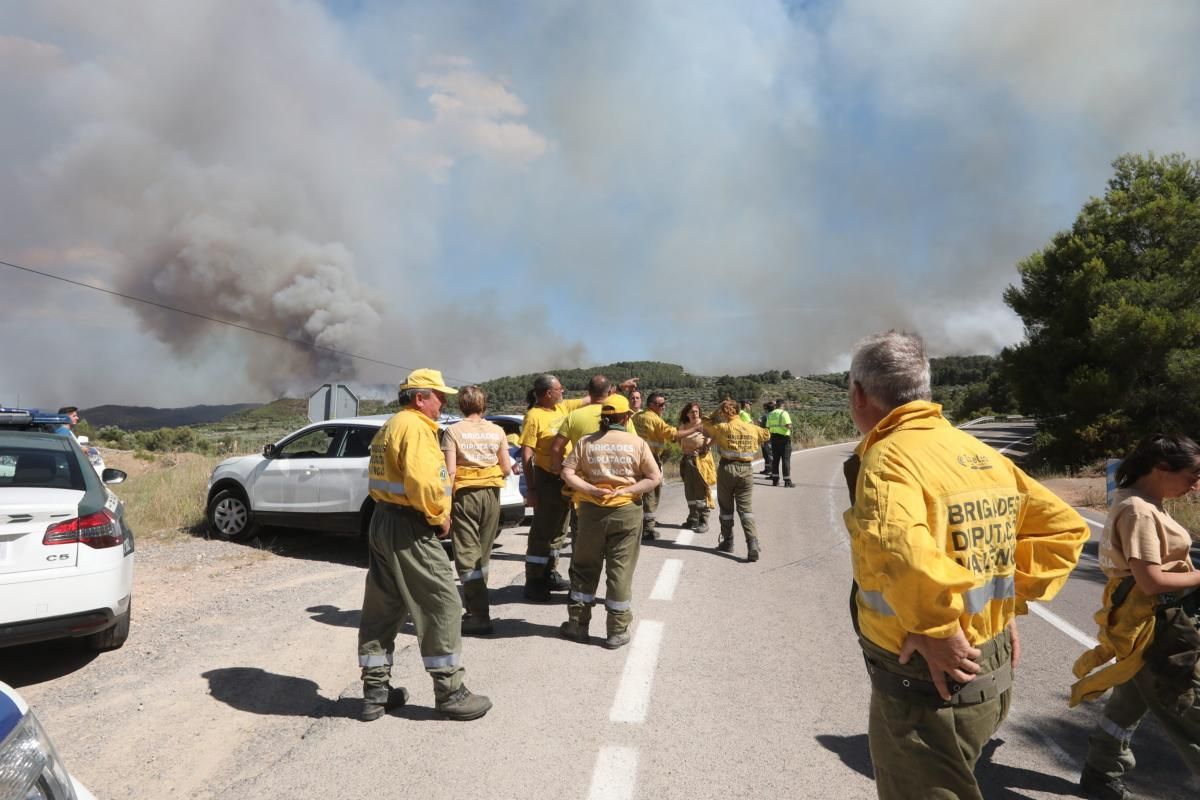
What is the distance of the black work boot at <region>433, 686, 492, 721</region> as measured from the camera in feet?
12.1

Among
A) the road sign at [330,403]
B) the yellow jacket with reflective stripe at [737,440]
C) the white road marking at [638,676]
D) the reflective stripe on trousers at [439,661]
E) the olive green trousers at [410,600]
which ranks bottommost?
the white road marking at [638,676]

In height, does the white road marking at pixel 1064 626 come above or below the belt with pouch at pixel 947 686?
below

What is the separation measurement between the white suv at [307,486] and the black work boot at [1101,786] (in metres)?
5.27

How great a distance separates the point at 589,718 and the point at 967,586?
2584 millimetres

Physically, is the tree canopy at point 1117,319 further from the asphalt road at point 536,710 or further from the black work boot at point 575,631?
the black work boot at point 575,631

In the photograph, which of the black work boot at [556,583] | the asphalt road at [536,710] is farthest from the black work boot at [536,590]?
the black work boot at [556,583]

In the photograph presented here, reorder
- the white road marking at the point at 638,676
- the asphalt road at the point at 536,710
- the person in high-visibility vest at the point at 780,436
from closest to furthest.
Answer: the asphalt road at the point at 536,710, the white road marking at the point at 638,676, the person in high-visibility vest at the point at 780,436

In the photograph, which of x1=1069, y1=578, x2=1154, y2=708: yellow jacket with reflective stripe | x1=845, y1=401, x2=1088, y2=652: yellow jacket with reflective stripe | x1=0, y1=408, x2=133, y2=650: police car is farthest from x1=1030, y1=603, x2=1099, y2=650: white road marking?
x1=0, y1=408, x2=133, y2=650: police car

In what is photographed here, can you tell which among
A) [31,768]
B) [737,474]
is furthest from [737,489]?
[31,768]

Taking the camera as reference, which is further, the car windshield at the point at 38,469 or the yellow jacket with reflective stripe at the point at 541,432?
the yellow jacket with reflective stripe at the point at 541,432

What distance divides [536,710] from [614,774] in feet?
2.60

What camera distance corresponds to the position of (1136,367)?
21516 mm

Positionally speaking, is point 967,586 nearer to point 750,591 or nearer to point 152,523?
point 750,591

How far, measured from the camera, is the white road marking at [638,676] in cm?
378
